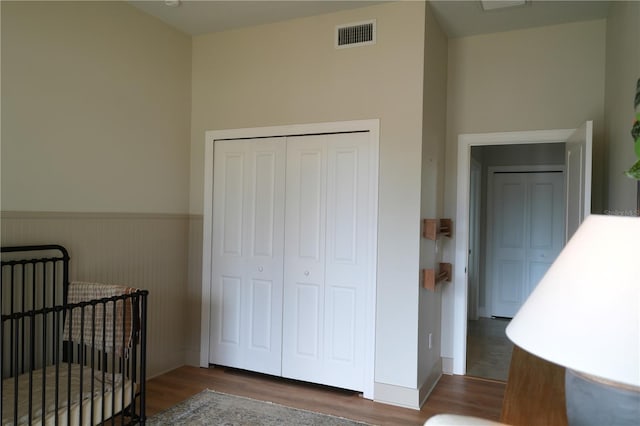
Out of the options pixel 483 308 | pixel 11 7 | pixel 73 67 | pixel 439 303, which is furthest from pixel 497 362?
pixel 11 7

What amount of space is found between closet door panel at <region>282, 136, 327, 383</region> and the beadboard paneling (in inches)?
39.4

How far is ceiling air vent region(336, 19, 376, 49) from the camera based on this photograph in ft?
10.6

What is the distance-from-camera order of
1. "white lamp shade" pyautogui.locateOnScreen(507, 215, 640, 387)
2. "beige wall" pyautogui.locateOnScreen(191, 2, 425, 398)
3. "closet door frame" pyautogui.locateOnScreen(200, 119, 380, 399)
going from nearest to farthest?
"white lamp shade" pyautogui.locateOnScreen(507, 215, 640, 387)
"beige wall" pyautogui.locateOnScreen(191, 2, 425, 398)
"closet door frame" pyautogui.locateOnScreen(200, 119, 380, 399)

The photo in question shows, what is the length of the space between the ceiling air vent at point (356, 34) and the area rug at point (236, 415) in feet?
8.85

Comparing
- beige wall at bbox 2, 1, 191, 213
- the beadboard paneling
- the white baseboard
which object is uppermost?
beige wall at bbox 2, 1, 191, 213

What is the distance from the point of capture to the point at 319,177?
3377mm

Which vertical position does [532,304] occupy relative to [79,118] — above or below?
below

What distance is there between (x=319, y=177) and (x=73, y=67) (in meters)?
1.85

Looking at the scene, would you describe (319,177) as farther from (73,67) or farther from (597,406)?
(597,406)

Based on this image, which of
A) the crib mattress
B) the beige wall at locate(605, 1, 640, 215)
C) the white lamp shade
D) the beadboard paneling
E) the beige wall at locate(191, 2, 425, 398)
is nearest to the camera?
the white lamp shade

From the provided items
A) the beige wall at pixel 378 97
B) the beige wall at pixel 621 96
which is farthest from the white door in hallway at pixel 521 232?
the beige wall at pixel 378 97

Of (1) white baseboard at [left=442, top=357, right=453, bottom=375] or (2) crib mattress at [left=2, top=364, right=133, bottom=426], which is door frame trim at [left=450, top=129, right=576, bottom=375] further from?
(2) crib mattress at [left=2, top=364, right=133, bottom=426]

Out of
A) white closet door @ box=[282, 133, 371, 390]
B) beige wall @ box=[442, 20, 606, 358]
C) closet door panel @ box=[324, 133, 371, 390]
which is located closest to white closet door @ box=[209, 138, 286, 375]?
white closet door @ box=[282, 133, 371, 390]

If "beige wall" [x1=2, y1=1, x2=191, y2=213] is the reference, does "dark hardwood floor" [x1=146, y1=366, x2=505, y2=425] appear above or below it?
below
